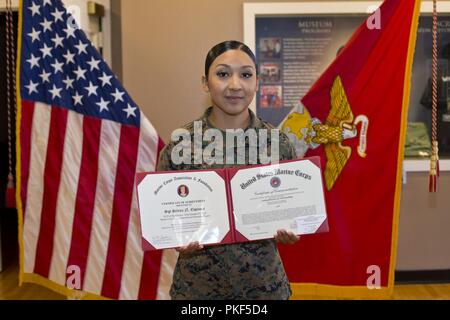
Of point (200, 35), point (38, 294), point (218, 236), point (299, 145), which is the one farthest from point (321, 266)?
point (38, 294)

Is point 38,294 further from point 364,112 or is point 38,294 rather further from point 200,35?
point 364,112

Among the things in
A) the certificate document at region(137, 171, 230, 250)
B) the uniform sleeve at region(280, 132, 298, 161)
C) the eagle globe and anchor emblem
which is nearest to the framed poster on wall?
the eagle globe and anchor emblem

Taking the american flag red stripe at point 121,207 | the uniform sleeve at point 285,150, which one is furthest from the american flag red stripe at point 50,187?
the uniform sleeve at point 285,150

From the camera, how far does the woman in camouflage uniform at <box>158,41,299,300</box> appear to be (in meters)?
1.39

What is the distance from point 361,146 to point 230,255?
1.30 m

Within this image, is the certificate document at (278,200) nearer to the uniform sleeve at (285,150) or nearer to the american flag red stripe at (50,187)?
the uniform sleeve at (285,150)

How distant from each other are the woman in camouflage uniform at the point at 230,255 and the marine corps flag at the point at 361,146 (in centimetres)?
112

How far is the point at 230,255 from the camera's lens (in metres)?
1.41

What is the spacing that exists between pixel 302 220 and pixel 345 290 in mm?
1328

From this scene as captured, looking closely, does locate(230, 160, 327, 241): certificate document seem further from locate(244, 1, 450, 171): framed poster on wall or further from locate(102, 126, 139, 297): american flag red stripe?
locate(244, 1, 450, 171): framed poster on wall

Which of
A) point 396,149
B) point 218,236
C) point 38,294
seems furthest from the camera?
point 38,294

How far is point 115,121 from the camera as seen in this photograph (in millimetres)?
2395

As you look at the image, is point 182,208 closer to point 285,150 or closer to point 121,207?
point 285,150

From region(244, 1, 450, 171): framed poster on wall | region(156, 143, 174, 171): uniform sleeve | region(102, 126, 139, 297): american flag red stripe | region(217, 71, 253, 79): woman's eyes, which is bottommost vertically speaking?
region(102, 126, 139, 297): american flag red stripe
